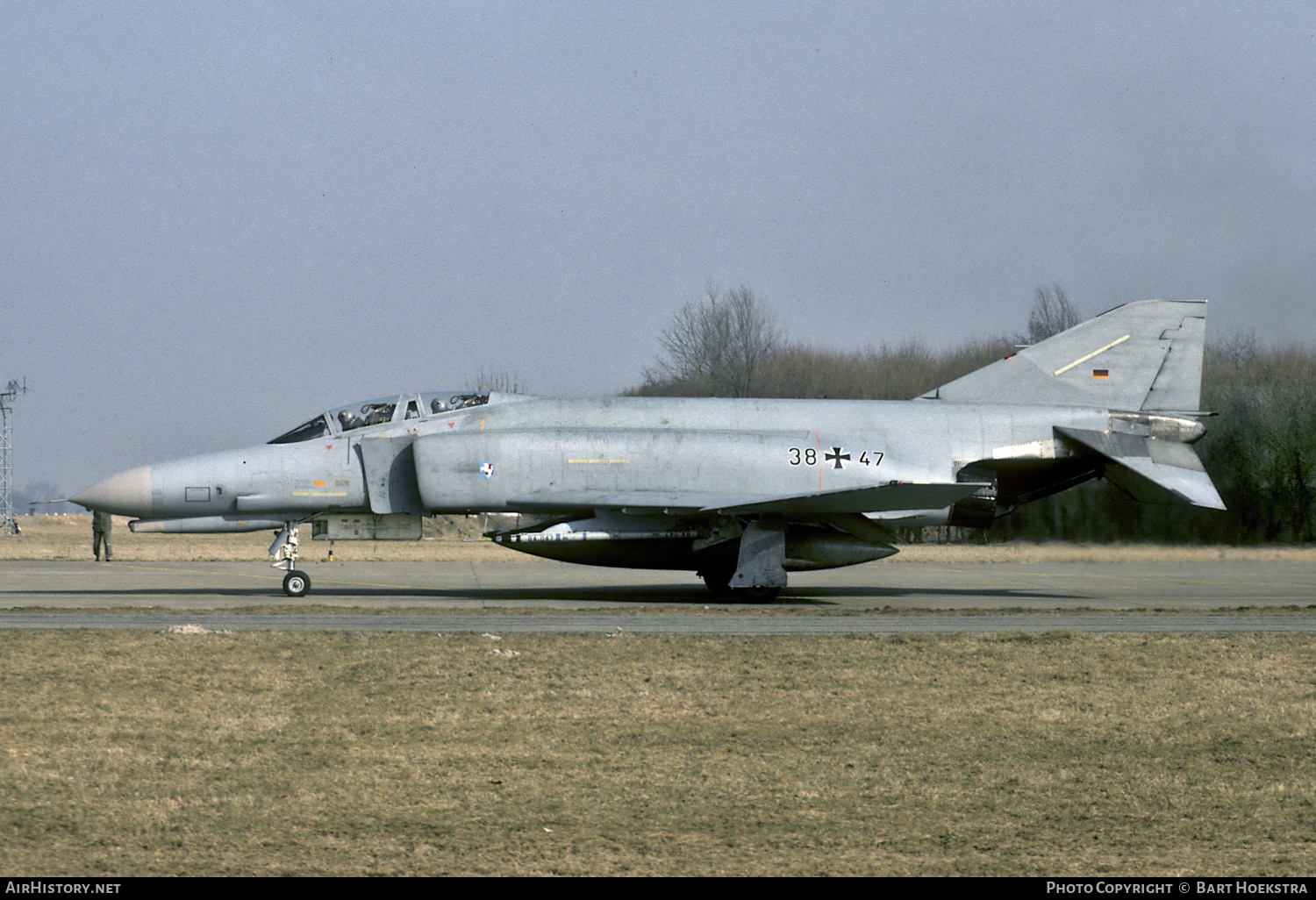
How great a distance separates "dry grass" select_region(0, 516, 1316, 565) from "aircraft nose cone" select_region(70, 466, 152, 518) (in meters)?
3.08

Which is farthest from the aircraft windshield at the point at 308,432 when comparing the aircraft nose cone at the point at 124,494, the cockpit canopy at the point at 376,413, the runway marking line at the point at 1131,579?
the runway marking line at the point at 1131,579

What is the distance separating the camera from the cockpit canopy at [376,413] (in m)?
17.7

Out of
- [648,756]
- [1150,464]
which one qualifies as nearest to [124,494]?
[648,756]

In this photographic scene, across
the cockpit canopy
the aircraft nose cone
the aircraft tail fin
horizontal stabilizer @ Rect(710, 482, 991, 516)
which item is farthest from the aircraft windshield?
the aircraft tail fin

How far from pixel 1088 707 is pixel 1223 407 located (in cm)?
2110

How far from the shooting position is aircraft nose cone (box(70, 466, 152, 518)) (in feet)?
55.2

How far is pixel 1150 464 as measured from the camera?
18656mm

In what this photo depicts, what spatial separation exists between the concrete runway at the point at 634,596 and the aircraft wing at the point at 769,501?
4.42 feet

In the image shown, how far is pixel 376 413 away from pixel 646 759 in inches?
478

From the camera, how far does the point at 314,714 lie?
7762 millimetres

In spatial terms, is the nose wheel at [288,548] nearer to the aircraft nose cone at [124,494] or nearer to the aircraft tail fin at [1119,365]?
the aircraft nose cone at [124,494]

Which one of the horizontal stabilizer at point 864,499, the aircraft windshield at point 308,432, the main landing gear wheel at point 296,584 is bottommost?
the main landing gear wheel at point 296,584

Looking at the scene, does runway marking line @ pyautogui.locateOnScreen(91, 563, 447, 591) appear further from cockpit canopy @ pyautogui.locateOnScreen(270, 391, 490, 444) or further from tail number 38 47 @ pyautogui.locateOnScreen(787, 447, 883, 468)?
tail number 38 47 @ pyautogui.locateOnScreen(787, 447, 883, 468)

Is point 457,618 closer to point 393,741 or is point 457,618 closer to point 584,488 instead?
point 584,488
